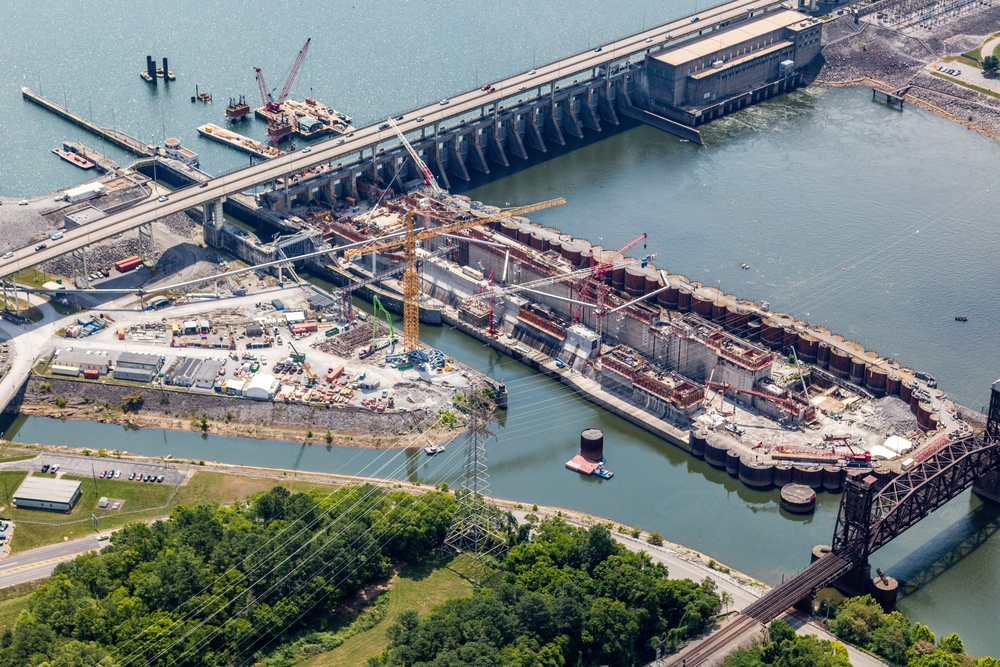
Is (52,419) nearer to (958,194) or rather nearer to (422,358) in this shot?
(422,358)

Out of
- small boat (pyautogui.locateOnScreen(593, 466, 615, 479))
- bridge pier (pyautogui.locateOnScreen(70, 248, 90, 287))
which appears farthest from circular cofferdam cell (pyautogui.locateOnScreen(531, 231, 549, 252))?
bridge pier (pyautogui.locateOnScreen(70, 248, 90, 287))

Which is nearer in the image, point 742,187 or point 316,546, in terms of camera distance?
point 316,546

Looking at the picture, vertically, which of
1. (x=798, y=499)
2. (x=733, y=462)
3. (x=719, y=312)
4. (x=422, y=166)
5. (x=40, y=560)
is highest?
(x=422, y=166)

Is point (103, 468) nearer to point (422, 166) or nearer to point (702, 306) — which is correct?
point (702, 306)

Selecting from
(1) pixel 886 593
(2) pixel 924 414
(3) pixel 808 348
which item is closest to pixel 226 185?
(3) pixel 808 348

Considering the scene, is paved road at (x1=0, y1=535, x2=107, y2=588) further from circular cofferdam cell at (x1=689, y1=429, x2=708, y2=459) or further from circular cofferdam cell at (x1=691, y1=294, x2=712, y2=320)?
circular cofferdam cell at (x1=691, y1=294, x2=712, y2=320)

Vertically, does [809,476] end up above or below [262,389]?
below

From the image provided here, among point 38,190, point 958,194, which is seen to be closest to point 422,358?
point 38,190
